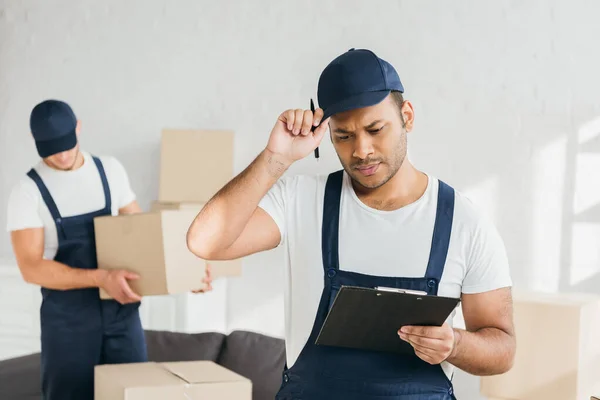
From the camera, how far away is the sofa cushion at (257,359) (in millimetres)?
3516

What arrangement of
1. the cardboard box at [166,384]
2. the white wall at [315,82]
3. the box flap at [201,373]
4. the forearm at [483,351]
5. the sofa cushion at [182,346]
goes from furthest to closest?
the white wall at [315,82], the sofa cushion at [182,346], the box flap at [201,373], the cardboard box at [166,384], the forearm at [483,351]

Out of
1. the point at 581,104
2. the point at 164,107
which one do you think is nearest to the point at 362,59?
the point at 581,104

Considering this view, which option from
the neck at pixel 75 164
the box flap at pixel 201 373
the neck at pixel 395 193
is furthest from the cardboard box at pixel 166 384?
the neck at pixel 395 193

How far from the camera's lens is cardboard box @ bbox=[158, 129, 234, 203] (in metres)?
4.30

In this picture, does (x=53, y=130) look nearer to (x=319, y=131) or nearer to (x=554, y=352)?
(x=319, y=131)

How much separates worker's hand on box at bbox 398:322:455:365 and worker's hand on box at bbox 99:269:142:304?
4.90 feet

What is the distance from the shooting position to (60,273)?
2.91m

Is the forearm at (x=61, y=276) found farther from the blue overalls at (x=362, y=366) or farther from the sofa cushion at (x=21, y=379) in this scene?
the blue overalls at (x=362, y=366)

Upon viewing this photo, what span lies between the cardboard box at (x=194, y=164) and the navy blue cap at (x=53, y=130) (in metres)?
1.34

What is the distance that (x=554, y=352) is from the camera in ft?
8.81

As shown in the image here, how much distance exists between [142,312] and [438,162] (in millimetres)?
1786

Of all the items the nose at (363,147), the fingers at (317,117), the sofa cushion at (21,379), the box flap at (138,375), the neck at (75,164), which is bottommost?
the sofa cushion at (21,379)

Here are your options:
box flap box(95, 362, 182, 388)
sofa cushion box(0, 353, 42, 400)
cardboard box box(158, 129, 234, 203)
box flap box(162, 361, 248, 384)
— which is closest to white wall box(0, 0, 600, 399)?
cardboard box box(158, 129, 234, 203)

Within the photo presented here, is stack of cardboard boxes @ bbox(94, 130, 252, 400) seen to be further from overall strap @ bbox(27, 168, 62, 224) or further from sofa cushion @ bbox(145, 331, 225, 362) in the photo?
sofa cushion @ bbox(145, 331, 225, 362)
